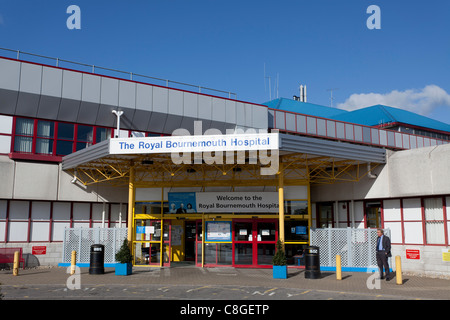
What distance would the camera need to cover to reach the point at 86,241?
20.8 m

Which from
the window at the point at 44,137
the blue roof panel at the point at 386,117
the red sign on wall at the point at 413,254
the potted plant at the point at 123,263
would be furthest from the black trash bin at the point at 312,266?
the blue roof panel at the point at 386,117

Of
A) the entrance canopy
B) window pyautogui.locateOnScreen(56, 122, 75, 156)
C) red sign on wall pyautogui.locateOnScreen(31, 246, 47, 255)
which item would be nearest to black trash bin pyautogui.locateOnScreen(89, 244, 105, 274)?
the entrance canopy

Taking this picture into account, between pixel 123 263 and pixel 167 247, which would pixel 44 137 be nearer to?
pixel 167 247

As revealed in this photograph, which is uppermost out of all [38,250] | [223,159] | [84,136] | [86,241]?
[84,136]

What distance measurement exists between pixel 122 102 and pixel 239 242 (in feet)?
30.4

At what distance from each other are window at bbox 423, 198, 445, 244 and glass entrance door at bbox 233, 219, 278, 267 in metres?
6.31

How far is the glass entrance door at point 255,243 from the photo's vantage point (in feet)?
65.9

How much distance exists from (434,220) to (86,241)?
50.3ft

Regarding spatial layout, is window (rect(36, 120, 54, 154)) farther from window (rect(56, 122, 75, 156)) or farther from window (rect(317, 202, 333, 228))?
A: window (rect(317, 202, 333, 228))

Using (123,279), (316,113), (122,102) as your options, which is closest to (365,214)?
(123,279)

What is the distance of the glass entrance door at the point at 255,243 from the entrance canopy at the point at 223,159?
1937 mm

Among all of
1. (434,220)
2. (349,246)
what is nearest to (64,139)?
(349,246)

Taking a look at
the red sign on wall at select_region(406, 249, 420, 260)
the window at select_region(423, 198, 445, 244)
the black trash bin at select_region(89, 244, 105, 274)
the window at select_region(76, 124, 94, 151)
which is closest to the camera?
the window at select_region(423, 198, 445, 244)

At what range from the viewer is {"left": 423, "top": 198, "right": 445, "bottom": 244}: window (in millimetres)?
17656
